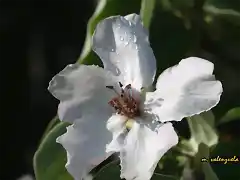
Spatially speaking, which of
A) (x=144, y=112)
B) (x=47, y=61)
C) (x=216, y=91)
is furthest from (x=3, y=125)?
(x=216, y=91)

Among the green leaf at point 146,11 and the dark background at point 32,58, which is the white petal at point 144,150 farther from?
the dark background at point 32,58

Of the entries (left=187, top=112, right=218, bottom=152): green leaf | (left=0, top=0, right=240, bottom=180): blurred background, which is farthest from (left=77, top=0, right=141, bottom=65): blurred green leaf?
(left=0, top=0, right=240, bottom=180): blurred background

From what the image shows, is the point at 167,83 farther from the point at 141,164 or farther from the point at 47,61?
the point at 47,61

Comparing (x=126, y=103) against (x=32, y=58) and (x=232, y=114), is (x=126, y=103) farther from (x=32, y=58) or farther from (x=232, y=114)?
(x=32, y=58)

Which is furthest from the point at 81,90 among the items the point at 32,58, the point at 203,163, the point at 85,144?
the point at 32,58

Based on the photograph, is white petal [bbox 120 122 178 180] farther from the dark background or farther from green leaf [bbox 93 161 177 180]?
the dark background

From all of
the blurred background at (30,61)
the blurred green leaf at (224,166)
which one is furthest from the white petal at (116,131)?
the blurred background at (30,61)

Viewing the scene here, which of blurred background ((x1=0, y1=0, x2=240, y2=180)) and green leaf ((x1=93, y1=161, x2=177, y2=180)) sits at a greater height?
green leaf ((x1=93, y1=161, x2=177, y2=180))
